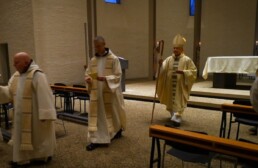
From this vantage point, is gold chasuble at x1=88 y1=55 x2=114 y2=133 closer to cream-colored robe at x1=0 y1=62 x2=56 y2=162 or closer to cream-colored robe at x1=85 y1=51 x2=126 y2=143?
cream-colored robe at x1=85 y1=51 x2=126 y2=143

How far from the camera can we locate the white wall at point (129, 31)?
11.8 metres

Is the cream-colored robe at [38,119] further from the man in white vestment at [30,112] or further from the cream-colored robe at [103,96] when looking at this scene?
the cream-colored robe at [103,96]

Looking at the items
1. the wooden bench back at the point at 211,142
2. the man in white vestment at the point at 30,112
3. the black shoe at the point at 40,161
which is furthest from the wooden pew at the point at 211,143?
the black shoe at the point at 40,161

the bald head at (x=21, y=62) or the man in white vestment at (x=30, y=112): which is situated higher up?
the bald head at (x=21, y=62)

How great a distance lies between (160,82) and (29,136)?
3.09 m

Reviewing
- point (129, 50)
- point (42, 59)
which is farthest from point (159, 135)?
point (129, 50)

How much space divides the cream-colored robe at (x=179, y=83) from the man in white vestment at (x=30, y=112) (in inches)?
109

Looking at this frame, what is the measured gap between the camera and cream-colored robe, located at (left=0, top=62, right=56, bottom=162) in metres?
3.02

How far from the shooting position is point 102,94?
3957 millimetres

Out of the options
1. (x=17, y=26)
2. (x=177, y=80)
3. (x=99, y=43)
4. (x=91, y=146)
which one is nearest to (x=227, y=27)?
(x=177, y=80)

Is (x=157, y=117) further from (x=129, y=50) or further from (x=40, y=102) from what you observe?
(x=129, y=50)

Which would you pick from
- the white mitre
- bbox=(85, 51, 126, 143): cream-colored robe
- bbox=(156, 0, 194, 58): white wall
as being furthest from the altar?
bbox=(156, 0, 194, 58): white wall

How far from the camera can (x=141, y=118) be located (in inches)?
220

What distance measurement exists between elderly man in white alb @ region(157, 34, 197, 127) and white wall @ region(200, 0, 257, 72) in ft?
24.0
